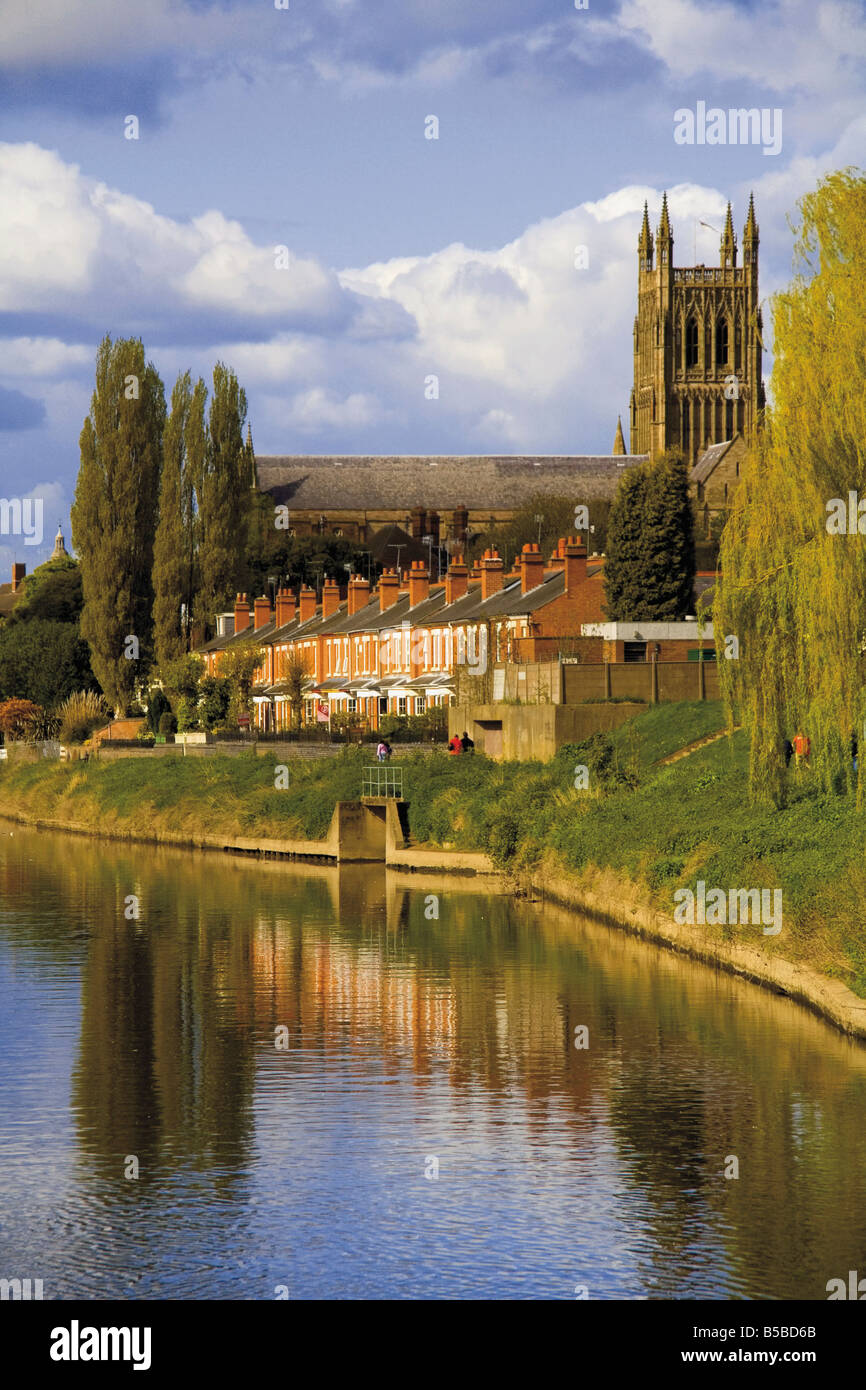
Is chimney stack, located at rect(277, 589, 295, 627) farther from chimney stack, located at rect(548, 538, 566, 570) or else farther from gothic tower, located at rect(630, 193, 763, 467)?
gothic tower, located at rect(630, 193, 763, 467)

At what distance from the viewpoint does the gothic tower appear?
187 m

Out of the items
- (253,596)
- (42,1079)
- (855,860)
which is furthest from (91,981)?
(253,596)

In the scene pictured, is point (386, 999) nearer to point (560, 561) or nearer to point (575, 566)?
point (575, 566)

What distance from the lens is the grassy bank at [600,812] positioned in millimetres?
27797

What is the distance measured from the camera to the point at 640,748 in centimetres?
4922

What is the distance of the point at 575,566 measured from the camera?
6994cm

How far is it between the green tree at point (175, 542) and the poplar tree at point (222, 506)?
757 millimetres

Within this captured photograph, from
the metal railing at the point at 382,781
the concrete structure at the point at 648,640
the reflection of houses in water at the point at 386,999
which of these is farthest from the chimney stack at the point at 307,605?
the reflection of houses in water at the point at 386,999

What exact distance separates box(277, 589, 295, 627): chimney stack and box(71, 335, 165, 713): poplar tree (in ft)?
38.4

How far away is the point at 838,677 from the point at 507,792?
19819 mm

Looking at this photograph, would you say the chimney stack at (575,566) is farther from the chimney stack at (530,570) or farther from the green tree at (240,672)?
the green tree at (240,672)

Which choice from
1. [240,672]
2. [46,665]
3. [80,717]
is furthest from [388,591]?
[46,665]

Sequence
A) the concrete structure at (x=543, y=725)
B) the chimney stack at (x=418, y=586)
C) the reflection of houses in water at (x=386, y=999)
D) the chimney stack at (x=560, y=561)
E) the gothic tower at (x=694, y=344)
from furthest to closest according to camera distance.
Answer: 1. the gothic tower at (x=694, y=344)
2. the chimney stack at (x=418, y=586)
3. the chimney stack at (x=560, y=561)
4. the concrete structure at (x=543, y=725)
5. the reflection of houses in water at (x=386, y=999)
